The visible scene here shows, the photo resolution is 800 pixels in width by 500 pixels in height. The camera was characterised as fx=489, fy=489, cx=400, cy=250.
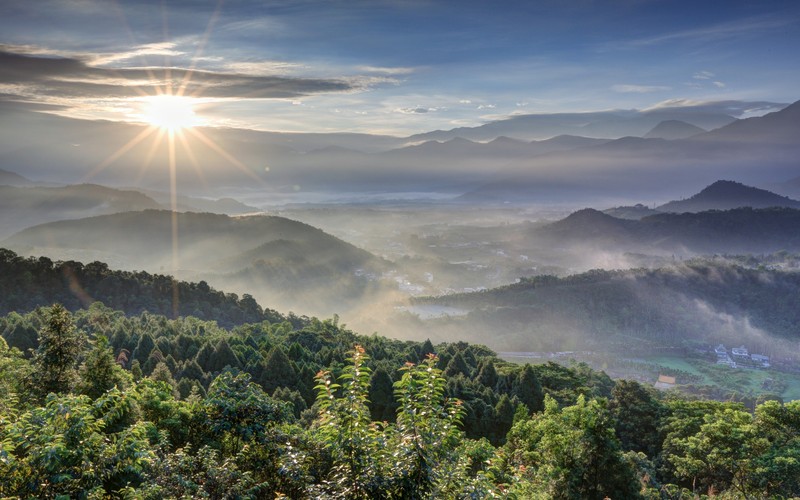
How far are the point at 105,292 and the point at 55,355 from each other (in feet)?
236

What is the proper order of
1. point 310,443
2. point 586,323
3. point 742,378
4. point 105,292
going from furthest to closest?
point 586,323
point 742,378
point 105,292
point 310,443

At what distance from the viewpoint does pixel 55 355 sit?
49.0ft

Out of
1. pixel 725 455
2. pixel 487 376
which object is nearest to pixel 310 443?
pixel 725 455

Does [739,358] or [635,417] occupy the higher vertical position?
[635,417]

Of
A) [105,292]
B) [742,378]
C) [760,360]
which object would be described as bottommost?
[760,360]

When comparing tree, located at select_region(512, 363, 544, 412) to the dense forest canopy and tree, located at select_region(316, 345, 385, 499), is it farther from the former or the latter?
tree, located at select_region(316, 345, 385, 499)

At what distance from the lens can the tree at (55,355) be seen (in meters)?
14.7

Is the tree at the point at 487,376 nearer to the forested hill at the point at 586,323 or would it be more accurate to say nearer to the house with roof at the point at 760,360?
the forested hill at the point at 586,323

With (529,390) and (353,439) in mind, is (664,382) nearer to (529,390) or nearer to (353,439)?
(529,390)

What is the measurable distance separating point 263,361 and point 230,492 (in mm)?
35273

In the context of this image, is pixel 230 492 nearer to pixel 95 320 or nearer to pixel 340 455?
pixel 340 455

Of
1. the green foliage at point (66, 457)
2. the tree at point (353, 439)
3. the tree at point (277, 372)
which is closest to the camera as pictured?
the green foliage at point (66, 457)

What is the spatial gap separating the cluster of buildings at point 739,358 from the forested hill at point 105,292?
501ft

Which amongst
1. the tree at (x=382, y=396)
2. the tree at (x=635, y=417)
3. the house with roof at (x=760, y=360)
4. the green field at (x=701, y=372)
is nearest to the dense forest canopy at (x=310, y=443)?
the tree at (x=635, y=417)
